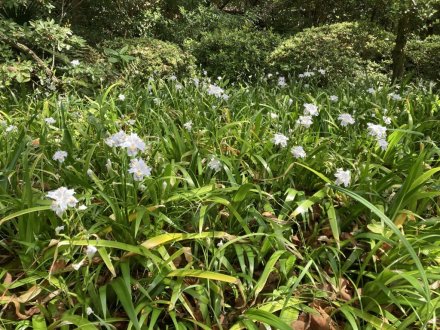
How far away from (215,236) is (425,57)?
6.55m

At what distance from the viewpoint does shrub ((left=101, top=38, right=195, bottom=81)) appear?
4824 millimetres

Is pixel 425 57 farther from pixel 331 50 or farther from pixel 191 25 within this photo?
pixel 191 25

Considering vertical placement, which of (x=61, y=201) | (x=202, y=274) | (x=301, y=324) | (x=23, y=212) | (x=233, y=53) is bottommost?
(x=233, y=53)

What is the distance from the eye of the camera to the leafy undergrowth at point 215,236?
1581mm

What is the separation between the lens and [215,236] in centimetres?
180

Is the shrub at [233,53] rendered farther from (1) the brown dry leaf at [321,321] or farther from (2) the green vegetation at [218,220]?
(1) the brown dry leaf at [321,321]

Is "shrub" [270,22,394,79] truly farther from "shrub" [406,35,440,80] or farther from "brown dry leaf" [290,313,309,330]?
"brown dry leaf" [290,313,309,330]

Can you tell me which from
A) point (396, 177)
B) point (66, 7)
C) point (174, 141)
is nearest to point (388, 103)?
point (396, 177)

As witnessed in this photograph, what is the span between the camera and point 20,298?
1.58 meters

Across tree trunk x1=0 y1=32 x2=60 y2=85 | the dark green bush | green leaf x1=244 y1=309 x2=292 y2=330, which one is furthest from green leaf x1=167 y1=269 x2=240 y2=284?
the dark green bush

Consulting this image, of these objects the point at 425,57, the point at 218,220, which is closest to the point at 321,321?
the point at 218,220

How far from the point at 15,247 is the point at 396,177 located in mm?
1902

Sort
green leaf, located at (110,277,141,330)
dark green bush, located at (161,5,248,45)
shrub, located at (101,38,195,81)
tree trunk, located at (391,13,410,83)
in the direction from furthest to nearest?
dark green bush, located at (161,5,248,45) → tree trunk, located at (391,13,410,83) → shrub, located at (101,38,195,81) → green leaf, located at (110,277,141,330)

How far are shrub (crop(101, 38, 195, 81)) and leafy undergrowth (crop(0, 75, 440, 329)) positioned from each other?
2.43 meters
